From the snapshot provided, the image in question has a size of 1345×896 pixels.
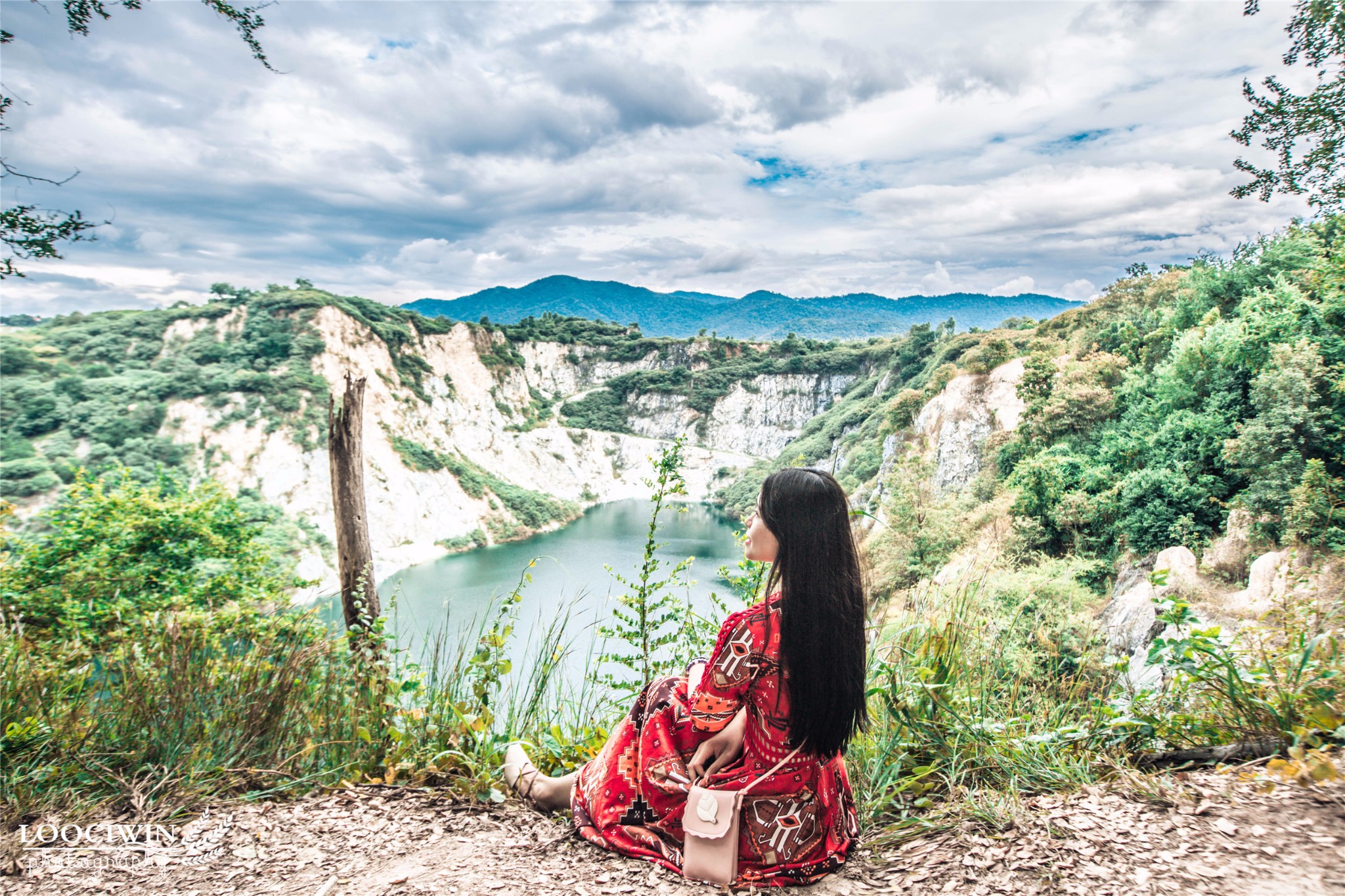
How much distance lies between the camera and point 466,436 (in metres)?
52.9

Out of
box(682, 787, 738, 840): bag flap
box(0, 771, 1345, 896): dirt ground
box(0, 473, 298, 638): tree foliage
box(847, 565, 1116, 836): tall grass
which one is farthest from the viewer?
box(0, 473, 298, 638): tree foliage

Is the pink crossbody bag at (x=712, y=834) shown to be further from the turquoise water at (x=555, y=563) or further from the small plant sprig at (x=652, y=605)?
the turquoise water at (x=555, y=563)

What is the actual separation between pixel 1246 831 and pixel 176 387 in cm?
4666


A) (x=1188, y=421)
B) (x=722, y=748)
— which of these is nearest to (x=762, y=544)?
(x=722, y=748)

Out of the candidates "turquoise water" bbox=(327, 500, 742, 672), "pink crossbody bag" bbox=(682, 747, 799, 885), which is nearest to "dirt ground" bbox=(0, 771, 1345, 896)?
"pink crossbody bag" bbox=(682, 747, 799, 885)

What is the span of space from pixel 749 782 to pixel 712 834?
169 mm

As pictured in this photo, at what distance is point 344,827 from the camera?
1.98m

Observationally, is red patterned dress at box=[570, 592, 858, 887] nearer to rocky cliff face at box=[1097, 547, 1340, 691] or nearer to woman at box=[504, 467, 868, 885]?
woman at box=[504, 467, 868, 885]

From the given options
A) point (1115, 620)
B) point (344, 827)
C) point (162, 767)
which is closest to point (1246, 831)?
point (344, 827)

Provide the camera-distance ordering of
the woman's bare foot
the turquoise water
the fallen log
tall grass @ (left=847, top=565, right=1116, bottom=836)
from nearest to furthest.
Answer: the fallen log → tall grass @ (left=847, top=565, right=1116, bottom=836) → the woman's bare foot → the turquoise water

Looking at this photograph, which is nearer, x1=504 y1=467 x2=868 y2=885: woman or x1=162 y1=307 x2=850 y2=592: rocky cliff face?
x1=504 y1=467 x2=868 y2=885: woman

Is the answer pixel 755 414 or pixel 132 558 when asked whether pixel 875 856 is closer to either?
pixel 132 558

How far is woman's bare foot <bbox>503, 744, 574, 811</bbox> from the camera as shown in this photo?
2.04 meters

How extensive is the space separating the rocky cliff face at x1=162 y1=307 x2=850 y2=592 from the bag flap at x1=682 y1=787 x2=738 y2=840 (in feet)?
62.1
